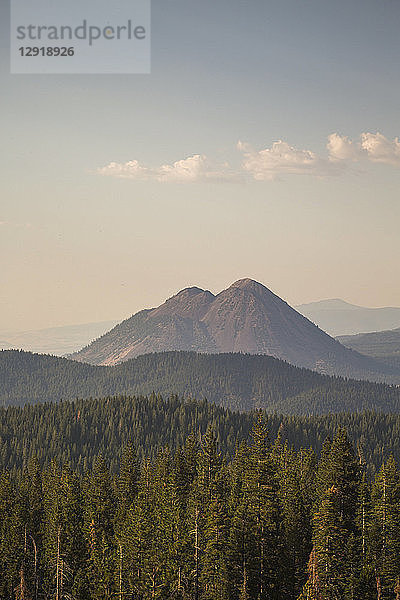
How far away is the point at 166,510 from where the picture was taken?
240 feet

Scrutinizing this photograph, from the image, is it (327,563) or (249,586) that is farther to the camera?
(249,586)

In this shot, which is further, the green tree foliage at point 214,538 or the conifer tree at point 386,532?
the conifer tree at point 386,532

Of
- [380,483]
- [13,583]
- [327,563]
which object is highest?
[380,483]

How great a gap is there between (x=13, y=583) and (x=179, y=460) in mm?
26984

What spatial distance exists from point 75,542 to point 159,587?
1337 cm

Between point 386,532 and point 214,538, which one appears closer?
point 214,538

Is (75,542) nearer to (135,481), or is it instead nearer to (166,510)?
(166,510)

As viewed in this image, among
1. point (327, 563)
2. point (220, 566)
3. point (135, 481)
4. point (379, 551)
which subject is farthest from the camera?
point (135, 481)

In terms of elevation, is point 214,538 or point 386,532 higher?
point 214,538

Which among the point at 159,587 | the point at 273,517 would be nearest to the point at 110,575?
the point at 159,587

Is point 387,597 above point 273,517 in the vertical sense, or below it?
below

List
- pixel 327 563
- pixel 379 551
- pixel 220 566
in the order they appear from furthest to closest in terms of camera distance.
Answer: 1. pixel 379 551
2. pixel 220 566
3. pixel 327 563

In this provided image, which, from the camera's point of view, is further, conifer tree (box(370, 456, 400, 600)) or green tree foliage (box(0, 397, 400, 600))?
conifer tree (box(370, 456, 400, 600))

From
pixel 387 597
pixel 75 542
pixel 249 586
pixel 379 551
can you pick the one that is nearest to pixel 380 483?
pixel 379 551
